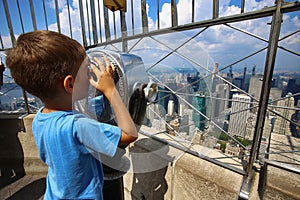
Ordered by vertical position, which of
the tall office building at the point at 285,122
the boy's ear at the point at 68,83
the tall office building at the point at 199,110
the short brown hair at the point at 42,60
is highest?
the short brown hair at the point at 42,60

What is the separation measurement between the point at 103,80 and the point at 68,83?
12 centimetres

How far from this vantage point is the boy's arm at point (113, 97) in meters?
0.58

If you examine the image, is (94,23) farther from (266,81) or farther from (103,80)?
(266,81)

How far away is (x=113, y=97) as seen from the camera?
58 cm

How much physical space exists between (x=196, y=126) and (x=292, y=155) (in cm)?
76

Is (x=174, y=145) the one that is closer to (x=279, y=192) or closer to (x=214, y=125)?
(x=214, y=125)

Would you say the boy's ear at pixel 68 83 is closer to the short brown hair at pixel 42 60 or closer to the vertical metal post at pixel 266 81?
the short brown hair at pixel 42 60

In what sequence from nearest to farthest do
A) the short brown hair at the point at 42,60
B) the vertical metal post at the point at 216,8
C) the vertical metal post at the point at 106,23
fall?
the short brown hair at the point at 42,60 < the vertical metal post at the point at 216,8 < the vertical metal post at the point at 106,23

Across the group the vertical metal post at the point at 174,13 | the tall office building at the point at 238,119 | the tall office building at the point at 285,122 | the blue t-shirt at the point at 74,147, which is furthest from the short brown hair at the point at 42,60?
the tall office building at the point at 285,122

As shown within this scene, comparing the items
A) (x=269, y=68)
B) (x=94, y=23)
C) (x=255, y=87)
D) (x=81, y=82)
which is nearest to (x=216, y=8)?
(x=269, y=68)

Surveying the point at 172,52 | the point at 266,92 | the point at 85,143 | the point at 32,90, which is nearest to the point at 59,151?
the point at 85,143

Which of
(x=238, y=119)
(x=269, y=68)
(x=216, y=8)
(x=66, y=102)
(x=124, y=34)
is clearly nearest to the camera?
(x=66, y=102)

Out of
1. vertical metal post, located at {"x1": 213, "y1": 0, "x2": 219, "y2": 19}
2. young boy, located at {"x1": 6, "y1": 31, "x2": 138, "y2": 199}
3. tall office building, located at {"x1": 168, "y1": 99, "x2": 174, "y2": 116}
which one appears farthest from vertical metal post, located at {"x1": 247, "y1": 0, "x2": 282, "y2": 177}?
young boy, located at {"x1": 6, "y1": 31, "x2": 138, "y2": 199}

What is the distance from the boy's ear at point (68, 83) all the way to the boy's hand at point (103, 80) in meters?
0.07
